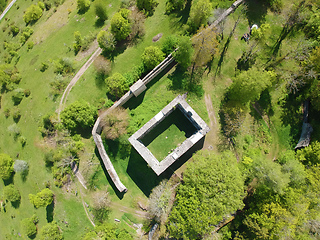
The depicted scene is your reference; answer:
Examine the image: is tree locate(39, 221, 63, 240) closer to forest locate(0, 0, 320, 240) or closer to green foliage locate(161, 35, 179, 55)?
forest locate(0, 0, 320, 240)

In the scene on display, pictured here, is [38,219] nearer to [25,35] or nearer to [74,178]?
[74,178]

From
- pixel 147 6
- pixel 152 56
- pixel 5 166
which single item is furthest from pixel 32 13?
pixel 5 166

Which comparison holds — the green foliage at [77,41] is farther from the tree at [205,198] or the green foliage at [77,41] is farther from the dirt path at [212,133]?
the tree at [205,198]

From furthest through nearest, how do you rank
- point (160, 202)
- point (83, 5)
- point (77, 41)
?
point (83, 5) → point (77, 41) → point (160, 202)

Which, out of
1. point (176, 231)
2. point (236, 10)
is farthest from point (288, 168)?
point (236, 10)

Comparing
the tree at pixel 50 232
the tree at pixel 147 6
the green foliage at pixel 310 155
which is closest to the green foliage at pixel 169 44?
the tree at pixel 147 6

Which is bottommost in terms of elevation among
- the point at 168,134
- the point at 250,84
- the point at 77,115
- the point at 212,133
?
the point at 212,133

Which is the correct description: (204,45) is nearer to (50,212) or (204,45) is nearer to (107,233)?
(107,233)

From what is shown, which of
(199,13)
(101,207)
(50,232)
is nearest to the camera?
(50,232)
